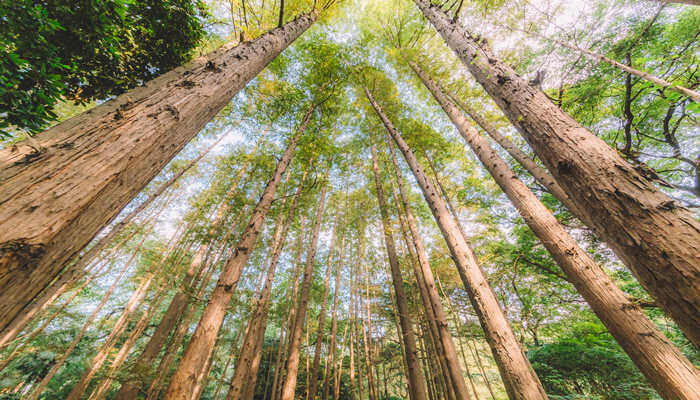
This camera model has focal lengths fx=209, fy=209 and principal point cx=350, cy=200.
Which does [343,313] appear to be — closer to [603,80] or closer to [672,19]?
[603,80]

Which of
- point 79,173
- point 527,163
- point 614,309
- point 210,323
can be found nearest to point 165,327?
point 210,323

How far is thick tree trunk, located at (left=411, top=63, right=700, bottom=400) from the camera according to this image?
5.24 ft

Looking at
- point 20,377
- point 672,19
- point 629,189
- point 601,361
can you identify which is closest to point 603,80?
point 672,19

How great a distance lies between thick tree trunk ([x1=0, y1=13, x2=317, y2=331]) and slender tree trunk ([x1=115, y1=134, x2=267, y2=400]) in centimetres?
356

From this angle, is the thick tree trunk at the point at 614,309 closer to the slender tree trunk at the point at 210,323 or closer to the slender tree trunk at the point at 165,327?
the slender tree trunk at the point at 210,323

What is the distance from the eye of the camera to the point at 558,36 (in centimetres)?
366

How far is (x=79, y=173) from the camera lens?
85 centimetres

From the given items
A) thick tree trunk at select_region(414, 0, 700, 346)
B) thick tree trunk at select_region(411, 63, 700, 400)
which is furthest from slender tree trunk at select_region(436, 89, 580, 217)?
thick tree trunk at select_region(414, 0, 700, 346)

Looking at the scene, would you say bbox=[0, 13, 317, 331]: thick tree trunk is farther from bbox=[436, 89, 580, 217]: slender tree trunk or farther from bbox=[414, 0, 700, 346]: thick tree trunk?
bbox=[436, 89, 580, 217]: slender tree trunk

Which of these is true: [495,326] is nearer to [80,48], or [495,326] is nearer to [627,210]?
[627,210]

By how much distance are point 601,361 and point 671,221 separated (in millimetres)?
6915

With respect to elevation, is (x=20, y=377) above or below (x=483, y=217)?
below

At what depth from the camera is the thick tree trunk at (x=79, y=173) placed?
66cm

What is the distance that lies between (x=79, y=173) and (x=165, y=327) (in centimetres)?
698
